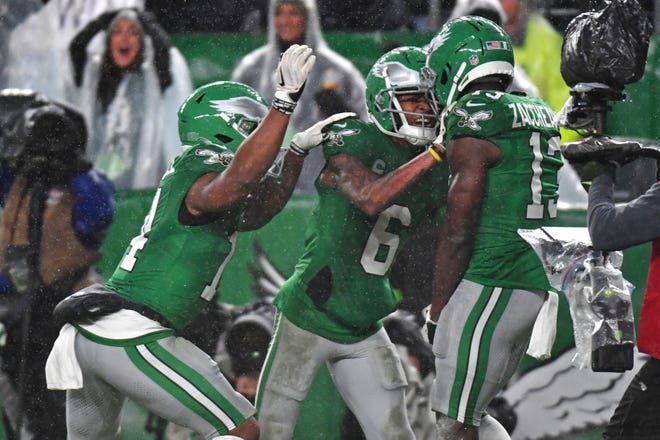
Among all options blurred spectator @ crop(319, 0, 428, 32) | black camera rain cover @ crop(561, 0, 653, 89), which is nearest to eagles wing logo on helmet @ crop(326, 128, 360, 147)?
black camera rain cover @ crop(561, 0, 653, 89)

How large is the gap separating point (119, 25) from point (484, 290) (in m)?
2.60

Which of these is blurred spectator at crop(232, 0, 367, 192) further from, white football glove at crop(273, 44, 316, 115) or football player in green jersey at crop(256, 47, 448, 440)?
white football glove at crop(273, 44, 316, 115)

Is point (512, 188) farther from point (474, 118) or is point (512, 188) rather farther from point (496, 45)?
point (496, 45)

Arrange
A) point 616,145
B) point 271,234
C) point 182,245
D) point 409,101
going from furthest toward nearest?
point 271,234 → point 409,101 → point 182,245 → point 616,145

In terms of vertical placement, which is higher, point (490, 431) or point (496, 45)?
point (496, 45)

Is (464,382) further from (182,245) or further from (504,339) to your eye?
(182,245)

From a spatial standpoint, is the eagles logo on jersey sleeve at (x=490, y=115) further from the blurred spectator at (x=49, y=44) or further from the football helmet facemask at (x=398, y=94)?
the blurred spectator at (x=49, y=44)

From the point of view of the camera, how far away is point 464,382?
14.1ft

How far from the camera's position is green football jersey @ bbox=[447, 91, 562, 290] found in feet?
14.1

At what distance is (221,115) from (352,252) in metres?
0.73

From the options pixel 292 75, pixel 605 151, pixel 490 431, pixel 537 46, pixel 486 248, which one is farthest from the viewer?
pixel 537 46

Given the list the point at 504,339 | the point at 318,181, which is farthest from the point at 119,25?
the point at 504,339

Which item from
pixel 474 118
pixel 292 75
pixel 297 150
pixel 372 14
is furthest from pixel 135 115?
pixel 474 118

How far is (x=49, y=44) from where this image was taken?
20.0 feet
